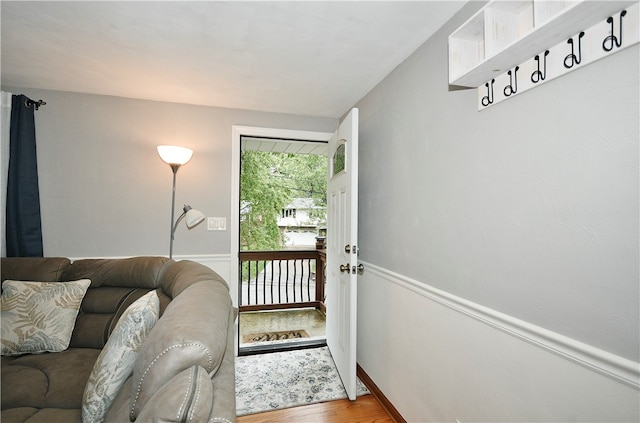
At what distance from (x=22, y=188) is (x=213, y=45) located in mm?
1951

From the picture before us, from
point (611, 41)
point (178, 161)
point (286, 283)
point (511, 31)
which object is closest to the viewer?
point (611, 41)

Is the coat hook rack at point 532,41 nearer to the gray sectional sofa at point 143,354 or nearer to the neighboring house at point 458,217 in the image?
the neighboring house at point 458,217

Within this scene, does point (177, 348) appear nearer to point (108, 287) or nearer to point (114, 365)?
point (114, 365)

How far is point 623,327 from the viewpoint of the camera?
0.82 metres

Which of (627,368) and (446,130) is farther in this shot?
(446,130)

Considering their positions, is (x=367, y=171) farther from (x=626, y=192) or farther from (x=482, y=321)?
(x=626, y=192)

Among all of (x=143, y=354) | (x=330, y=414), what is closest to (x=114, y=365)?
(x=143, y=354)

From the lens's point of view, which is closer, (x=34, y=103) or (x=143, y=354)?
(x=143, y=354)

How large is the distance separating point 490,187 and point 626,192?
47 cm

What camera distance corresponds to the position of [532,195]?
108 cm

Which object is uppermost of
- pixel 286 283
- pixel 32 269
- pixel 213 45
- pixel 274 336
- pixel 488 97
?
pixel 213 45

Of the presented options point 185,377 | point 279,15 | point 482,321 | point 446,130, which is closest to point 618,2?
point 446,130

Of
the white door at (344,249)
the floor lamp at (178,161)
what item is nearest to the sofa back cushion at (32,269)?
the floor lamp at (178,161)

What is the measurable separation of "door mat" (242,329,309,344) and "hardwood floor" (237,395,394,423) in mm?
1470
